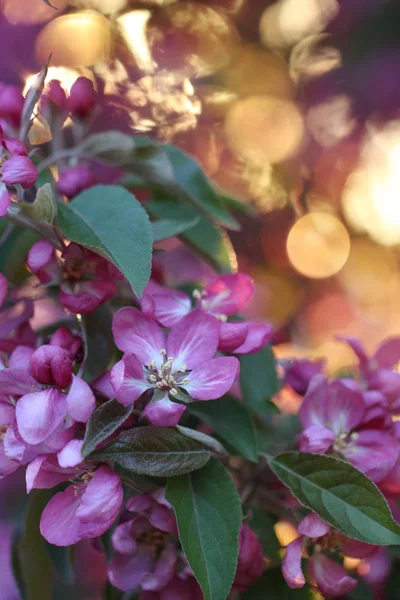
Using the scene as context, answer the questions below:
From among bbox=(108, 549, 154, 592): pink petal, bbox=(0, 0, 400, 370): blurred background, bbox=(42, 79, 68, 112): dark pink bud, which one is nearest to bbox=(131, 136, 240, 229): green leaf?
bbox=(42, 79, 68, 112): dark pink bud

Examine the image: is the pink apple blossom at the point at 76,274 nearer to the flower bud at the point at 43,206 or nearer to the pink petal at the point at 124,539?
the flower bud at the point at 43,206

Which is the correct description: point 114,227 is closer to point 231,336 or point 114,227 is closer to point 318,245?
point 231,336

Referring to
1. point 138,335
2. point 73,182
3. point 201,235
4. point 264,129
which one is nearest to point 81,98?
point 73,182

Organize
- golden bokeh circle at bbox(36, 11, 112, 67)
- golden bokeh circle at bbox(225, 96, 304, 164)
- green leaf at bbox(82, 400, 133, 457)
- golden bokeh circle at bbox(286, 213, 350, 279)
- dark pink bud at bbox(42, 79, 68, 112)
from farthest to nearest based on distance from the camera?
golden bokeh circle at bbox(286, 213, 350, 279) → golden bokeh circle at bbox(225, 96, 304, 164) → golden bokeh circle at bbox(36, 11, 112, 67) → dark pink bud at bbox(42, 79, 68, 112) → green leaf at bbox(82, 400, 133, 457)

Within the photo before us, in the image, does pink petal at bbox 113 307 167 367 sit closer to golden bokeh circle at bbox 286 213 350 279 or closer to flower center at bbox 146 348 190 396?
flower center at bbox 146 348 190 396

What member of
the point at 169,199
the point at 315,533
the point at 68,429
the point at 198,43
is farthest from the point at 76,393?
the point at 198,43

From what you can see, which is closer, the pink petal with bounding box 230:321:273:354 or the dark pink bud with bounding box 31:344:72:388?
the dark pink bud with bounding box 31:344:72:388
